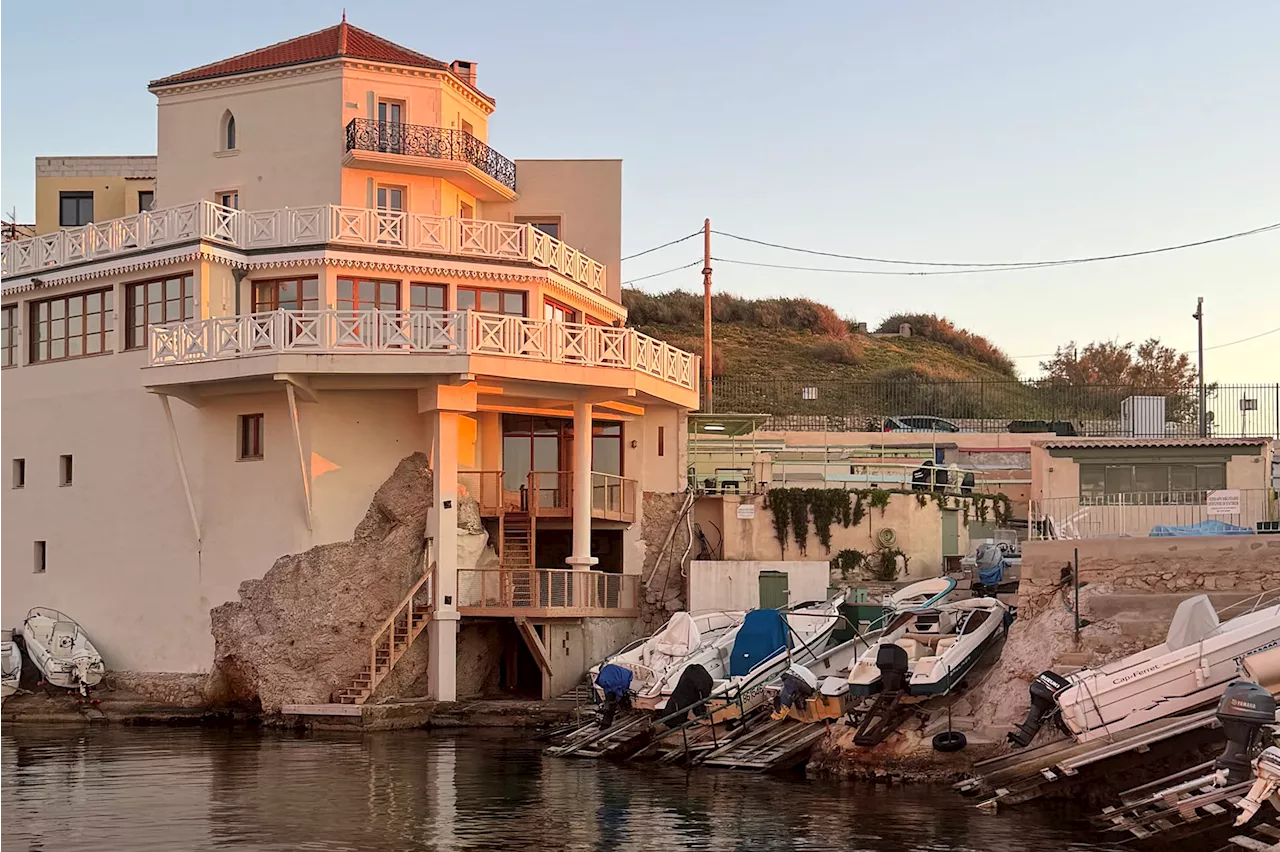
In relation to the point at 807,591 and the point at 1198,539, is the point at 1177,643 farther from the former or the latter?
the point at 807,591

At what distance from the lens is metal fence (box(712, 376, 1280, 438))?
48656 millimetres

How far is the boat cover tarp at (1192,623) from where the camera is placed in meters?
22.8

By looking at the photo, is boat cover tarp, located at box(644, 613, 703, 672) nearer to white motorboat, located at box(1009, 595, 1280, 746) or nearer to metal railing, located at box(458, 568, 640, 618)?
metal railing, located at box(458, 568, 640, 618)

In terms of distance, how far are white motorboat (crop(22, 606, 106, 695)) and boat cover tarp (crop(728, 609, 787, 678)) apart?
1522 cm

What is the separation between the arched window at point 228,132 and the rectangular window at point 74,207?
567cm

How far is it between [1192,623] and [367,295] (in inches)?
819

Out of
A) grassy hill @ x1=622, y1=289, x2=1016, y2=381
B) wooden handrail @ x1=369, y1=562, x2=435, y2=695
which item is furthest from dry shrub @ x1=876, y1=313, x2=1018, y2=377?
wooden handrail @ x1=369, y1=562, x2=435, y2=695

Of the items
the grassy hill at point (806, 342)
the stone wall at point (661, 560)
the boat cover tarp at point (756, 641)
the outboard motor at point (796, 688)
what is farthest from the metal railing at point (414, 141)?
the grassy hill at point (806, 342)

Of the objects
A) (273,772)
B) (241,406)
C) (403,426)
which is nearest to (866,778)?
(273,772)

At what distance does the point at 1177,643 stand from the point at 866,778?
5.41m

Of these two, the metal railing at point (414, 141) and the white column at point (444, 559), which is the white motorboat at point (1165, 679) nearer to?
the white column at point (444, 559)

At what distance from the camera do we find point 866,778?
25.5 m

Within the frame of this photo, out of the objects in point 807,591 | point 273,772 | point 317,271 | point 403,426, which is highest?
point 317,271

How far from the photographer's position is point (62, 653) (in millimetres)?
36656
